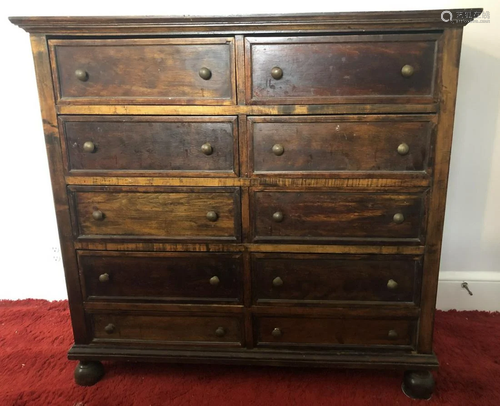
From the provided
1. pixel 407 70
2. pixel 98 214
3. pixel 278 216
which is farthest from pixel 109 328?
pixel 407 70

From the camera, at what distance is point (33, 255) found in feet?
7.29

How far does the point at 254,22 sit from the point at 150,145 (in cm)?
56

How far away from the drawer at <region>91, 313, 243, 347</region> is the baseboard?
1241 mm

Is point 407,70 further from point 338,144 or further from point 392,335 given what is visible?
point 392,335

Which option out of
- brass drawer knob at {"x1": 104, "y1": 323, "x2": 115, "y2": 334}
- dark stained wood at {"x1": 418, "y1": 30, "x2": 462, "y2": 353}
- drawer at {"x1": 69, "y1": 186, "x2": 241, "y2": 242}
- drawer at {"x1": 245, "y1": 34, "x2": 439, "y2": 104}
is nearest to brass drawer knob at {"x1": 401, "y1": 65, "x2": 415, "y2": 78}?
drawer at {"x1": 245, "y1": 34, "x2": 439, "y2": 104}

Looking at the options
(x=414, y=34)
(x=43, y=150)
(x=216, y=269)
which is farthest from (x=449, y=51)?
(x=43, y=150)


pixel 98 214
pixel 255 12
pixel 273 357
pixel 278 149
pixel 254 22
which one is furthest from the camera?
pixel 255 12

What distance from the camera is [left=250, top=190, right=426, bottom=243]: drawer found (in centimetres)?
138

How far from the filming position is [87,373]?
64.0 inches

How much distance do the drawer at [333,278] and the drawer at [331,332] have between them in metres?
0.09

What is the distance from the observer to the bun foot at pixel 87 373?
163 cm

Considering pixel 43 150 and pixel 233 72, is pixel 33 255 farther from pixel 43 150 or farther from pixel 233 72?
pixel 233 72

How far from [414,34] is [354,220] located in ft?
2.17

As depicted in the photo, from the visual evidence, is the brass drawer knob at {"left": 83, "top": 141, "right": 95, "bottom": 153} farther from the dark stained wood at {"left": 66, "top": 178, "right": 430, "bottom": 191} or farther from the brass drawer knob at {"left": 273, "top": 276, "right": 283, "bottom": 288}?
the brass drawer knob at {"left": 273, "top": 276, "right": 283, "bottom": 288}
